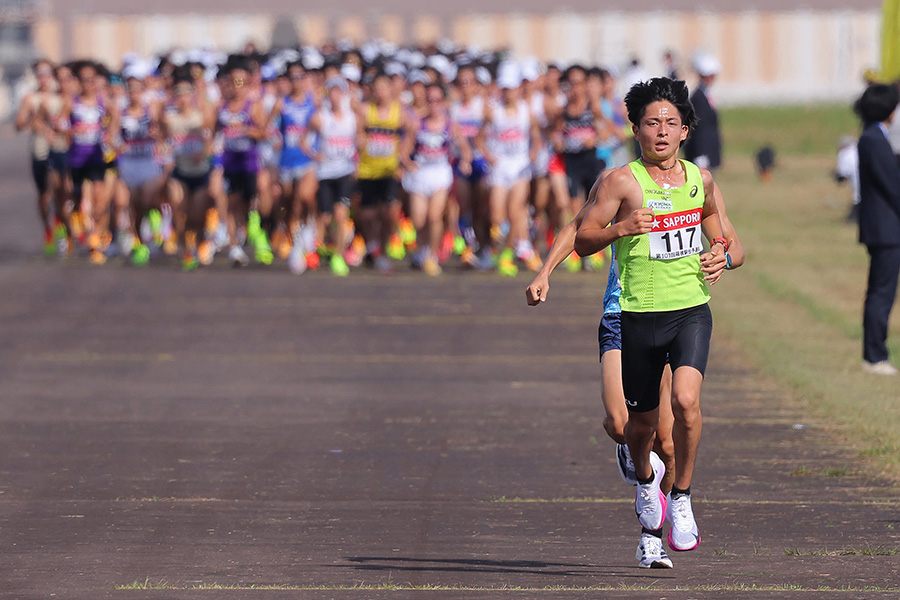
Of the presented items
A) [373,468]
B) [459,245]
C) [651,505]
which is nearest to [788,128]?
[459,245]

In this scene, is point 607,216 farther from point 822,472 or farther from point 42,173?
point 42,173

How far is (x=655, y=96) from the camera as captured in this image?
6.94 metres

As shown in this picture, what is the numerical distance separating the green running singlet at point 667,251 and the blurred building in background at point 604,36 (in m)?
59.2

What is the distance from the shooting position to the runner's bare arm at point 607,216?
6.91 m

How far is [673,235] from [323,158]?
1191 cm

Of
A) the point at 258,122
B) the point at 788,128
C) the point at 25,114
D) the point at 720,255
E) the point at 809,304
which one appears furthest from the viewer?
the point at 788,128

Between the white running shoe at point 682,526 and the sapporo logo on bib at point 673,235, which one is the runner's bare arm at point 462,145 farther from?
the white running shoe at point 682,526

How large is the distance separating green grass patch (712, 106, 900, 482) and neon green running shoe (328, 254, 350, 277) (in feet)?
12.9

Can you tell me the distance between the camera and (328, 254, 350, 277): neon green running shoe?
18.6 m

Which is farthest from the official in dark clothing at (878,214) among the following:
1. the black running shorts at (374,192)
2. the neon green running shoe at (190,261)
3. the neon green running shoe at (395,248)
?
the neon green running shoe at (190,261)

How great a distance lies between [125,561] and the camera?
7.21m

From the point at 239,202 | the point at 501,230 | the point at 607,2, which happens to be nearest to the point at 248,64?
the point at 239,202

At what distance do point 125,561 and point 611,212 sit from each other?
245 cm

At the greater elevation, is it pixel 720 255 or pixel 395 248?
pixel 720 255
